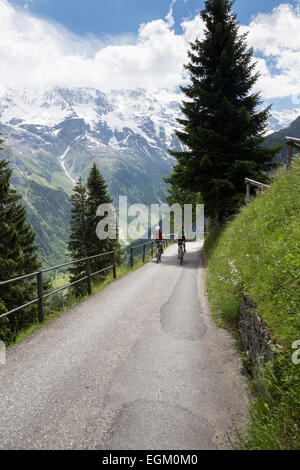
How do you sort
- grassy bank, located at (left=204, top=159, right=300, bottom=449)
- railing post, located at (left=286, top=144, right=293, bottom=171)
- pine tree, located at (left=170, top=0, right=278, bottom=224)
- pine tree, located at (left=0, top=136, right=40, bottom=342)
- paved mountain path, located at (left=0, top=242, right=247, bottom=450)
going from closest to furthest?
grassy bank, located at (left=204, top=159, right=300, bottom=449) < paved mountain path, located at (left=0, top=242, right=247, bottom=450) < railing post, located at (left=286, top=144, right=293, bottom=171) < pine tree, located at (left=170, top=0, right=278, bottom=224) < pine tree, located at (left=0, top=136, right=40, bottom=342)

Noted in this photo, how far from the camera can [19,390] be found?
3350mm

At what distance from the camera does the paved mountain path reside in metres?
2.59

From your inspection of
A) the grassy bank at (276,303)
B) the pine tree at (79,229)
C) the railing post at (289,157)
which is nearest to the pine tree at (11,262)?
the pine tree at (79,229)

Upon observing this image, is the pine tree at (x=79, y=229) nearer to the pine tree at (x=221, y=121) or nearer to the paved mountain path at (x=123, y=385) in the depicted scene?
the pine tree at (x=221, y=121)

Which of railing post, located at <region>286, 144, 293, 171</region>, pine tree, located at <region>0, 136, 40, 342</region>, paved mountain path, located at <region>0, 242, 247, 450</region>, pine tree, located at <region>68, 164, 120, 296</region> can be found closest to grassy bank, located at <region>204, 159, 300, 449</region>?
paved mountain path, located at <region>0, 242, 247, 450</region>

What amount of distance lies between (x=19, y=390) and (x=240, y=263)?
4708 millimetres

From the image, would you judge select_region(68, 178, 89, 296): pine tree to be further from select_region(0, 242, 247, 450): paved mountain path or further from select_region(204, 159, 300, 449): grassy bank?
select_region(204, 159, 300, 449): grassy bank

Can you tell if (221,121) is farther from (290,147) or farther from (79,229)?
(79,229)

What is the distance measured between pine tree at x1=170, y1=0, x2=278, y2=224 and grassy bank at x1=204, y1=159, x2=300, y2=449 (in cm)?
826

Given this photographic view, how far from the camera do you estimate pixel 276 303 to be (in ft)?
10.5

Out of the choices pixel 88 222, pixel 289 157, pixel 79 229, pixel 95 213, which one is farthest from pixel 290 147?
pixel 79 229

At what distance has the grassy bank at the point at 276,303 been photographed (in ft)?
7.38

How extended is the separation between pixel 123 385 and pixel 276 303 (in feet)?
7.92
